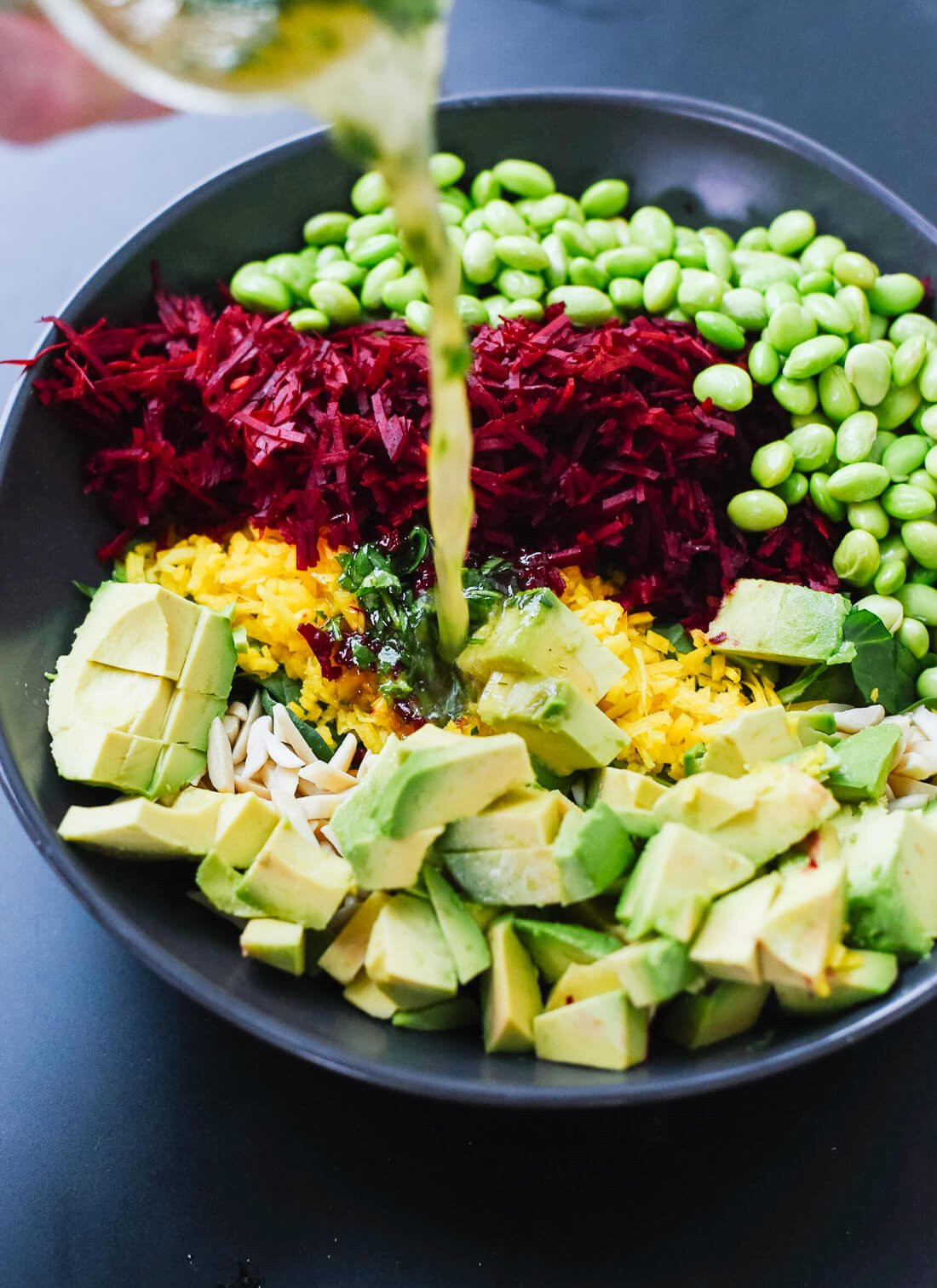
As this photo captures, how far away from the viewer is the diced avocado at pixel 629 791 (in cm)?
193

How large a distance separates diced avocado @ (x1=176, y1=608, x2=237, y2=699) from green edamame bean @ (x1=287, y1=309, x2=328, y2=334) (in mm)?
735

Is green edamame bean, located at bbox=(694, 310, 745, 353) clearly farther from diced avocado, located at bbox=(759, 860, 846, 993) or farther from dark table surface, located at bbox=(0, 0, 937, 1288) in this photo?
dark table surface, located at bbox=(0, 0, 937, 1288)

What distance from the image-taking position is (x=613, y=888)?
1.89m

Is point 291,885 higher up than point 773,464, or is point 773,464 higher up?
point 773,464

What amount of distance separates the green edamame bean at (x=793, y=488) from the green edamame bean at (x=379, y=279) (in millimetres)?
1022

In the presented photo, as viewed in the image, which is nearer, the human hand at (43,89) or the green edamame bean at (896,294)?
the green edamame bean at (896,294)

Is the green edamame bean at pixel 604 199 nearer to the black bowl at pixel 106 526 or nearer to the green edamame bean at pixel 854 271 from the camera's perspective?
the black bowl at pixel 106 526

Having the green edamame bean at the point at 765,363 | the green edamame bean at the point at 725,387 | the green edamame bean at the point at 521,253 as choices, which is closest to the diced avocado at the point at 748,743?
the green edamame bean at the point at 725,387

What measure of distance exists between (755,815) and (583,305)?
1245 millimetres

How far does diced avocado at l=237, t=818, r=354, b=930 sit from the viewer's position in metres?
1.87

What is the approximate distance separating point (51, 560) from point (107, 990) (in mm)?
924

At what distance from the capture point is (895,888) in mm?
1744

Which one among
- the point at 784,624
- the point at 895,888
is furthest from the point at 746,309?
the point at 895,888

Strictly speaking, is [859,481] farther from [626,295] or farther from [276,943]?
[276,943]
